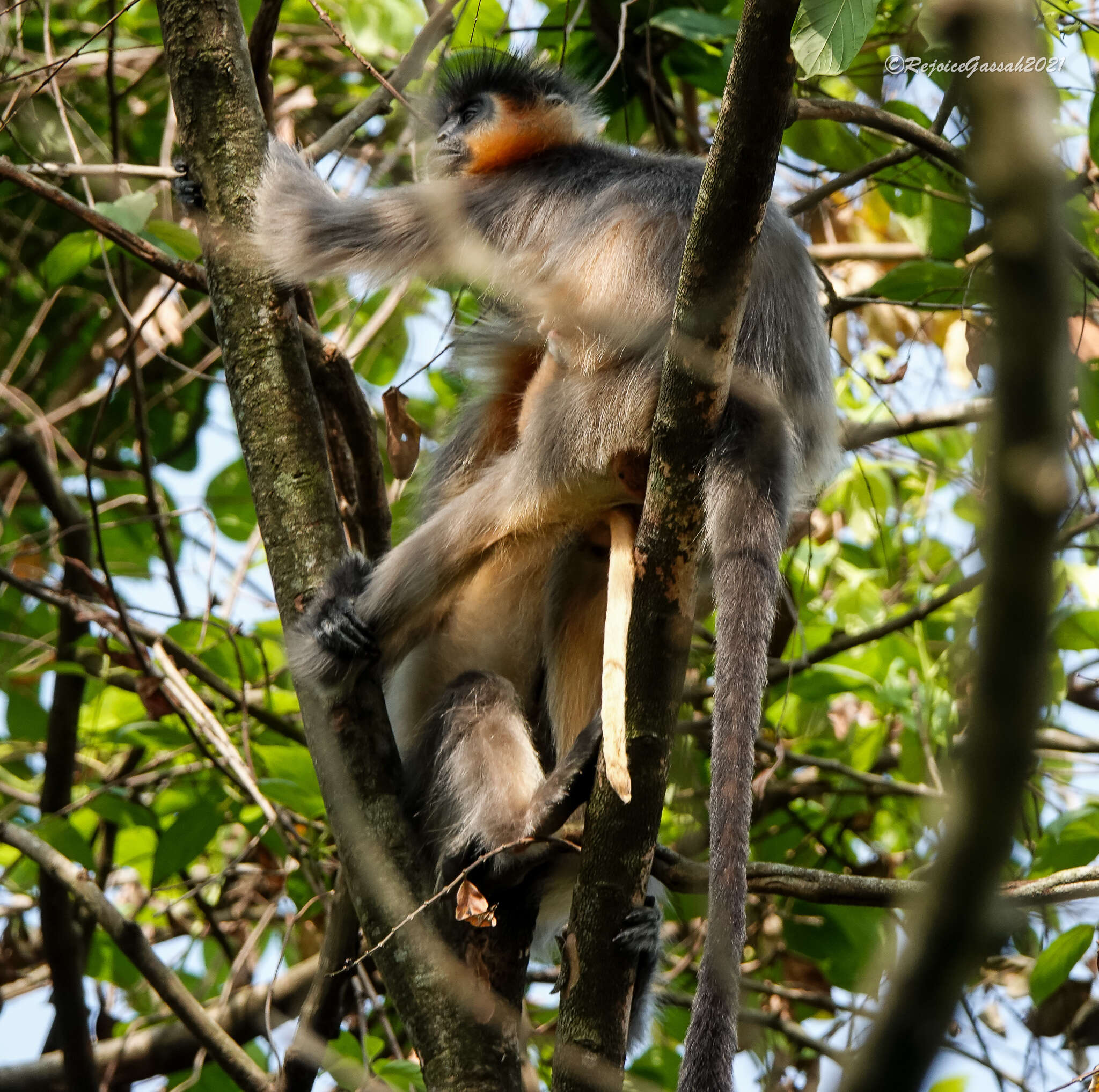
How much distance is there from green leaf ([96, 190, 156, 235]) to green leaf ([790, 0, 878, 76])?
1425 mm

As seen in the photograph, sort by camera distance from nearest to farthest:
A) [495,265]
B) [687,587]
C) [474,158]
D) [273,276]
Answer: [687,587] → [273,276] → [495,265] → [474,158]

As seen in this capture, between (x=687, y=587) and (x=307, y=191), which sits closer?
(x=687, y=587)

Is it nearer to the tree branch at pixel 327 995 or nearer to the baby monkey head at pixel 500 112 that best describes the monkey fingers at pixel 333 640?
the tree branch at pixel 327 995

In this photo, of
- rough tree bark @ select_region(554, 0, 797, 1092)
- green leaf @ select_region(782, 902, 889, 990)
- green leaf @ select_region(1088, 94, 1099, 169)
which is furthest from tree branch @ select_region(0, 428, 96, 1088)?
green leaf @ select_region(1088, 94, 1099, 169)

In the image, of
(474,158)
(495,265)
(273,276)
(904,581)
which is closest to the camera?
(273,276)

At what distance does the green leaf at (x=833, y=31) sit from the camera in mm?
2102

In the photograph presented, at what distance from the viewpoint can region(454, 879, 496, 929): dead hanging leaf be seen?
2268mm

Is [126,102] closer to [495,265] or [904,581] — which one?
[495,265]

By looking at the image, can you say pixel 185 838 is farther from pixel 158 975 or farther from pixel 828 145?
pixel 828 145

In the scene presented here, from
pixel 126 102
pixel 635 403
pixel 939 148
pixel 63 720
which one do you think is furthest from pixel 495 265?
pixel 126 102

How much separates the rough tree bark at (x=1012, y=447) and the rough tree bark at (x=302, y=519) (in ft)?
5.60

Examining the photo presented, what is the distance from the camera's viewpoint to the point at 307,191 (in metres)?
2.98

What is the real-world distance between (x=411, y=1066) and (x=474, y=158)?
7.31ft

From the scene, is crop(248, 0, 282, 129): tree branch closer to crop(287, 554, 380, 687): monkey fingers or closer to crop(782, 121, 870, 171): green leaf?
crop(287, 554, 380, 687): monkey fingers
